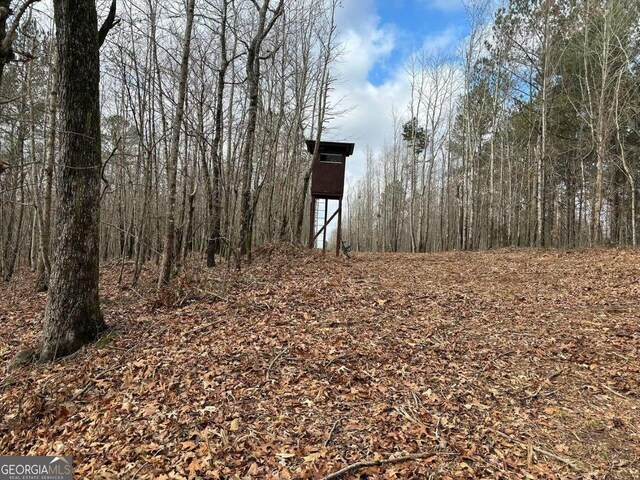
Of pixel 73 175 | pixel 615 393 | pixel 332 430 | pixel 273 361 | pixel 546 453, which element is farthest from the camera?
pixel 73 175

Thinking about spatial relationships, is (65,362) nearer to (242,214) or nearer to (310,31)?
(242,214)

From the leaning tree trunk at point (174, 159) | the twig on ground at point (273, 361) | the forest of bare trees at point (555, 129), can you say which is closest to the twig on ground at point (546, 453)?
the twig on ground at point (273, 361)

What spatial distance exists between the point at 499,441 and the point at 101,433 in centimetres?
343

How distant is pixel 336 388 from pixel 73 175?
4186 millimetres

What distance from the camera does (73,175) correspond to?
4328 mm

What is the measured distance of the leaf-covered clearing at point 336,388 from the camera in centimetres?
265

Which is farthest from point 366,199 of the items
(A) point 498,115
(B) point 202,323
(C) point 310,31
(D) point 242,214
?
(B) point 202,323

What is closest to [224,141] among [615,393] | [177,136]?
[177,136]

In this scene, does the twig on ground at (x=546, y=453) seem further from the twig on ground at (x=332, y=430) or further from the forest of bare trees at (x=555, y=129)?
the forest of bare trees at (x=555, y=129)

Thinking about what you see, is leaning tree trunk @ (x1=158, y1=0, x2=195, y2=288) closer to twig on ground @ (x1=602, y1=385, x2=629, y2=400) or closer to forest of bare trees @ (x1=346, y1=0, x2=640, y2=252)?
twig on ground @ (x1=602, y1=385, x2=629, y2=400)

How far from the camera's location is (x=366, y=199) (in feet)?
138

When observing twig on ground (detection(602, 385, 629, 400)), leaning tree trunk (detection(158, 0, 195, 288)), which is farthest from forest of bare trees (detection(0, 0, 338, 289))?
twig on ground (detection(602, 385, 629, 400))

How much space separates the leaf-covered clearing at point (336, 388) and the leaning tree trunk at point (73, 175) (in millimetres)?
485

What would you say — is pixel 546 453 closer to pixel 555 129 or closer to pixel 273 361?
pixel 273 361
